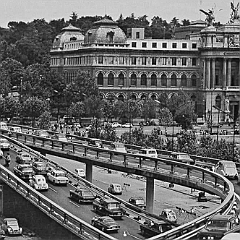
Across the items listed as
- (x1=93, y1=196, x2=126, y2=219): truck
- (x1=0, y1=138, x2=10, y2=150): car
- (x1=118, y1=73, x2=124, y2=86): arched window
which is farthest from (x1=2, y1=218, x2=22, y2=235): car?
(x1=118, y1=73, x2=124, y2=86): arched window

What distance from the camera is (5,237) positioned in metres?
25.1

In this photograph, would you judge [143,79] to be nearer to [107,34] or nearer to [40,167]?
[107,34]

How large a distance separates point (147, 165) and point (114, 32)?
138 feet

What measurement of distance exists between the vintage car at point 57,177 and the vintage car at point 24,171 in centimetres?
60

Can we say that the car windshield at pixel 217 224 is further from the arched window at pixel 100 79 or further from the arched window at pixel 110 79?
the arched window at pixel 110 79

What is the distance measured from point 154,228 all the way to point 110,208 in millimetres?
Answer: 2907

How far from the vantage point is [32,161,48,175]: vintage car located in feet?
105

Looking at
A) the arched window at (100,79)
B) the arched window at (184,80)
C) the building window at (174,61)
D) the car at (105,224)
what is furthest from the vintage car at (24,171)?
the arched window at (184,80)

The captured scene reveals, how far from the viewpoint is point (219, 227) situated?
19.7 meters

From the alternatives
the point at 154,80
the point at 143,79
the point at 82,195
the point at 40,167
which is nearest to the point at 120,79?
the point at 143,79

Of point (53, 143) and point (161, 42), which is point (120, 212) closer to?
point (53, 143)

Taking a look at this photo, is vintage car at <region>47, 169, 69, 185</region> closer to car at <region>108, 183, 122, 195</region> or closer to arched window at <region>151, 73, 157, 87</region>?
car at <region>108, 183, 122, 195</region>

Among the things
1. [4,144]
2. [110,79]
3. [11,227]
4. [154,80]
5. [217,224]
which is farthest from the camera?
[154,80]

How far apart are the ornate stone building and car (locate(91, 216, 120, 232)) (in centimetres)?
4989
